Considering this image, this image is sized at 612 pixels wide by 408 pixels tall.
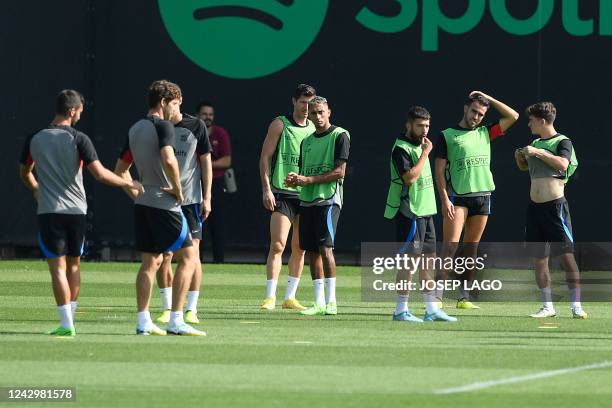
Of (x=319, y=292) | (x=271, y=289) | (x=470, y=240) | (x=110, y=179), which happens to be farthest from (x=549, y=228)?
(x=110, y=179)

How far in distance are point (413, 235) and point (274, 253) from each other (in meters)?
1.87

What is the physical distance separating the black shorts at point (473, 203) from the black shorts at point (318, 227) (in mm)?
1594

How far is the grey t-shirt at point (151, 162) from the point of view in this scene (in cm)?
1177

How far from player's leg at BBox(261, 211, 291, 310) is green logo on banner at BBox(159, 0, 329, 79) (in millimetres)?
6957

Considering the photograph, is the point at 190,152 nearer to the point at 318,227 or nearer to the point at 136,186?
the point at 136,186

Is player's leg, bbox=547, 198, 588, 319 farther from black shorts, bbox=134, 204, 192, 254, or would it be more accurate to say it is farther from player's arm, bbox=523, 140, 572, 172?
black shorts, bbox=134, 204, 192, 254

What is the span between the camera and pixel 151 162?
11.8 m

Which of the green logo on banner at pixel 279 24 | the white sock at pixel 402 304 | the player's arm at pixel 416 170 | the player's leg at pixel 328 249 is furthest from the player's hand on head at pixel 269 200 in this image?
the green logo on banner at pixel 279 24

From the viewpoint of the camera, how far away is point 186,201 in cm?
1288

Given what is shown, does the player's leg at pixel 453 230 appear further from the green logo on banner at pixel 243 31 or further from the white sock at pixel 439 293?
the green logo on banner at pixel 243 31

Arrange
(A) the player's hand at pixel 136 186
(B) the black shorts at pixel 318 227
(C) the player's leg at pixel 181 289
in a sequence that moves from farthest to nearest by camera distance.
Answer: (B) the black shorts at pixel 318 227 < (C) the player's leg at pixel 181 289 < (A) the player's hand at pixel 136 186

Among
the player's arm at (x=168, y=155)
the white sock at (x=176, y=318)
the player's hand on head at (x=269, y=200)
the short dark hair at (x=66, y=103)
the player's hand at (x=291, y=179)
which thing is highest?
the short dark hair at (x=66, y=103)

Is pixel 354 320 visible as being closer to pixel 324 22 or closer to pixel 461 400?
pixel 461 400

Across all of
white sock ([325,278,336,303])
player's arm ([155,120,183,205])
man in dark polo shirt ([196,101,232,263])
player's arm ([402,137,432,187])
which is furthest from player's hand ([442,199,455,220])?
man in dark polo shirt ([196,101,232,263])
